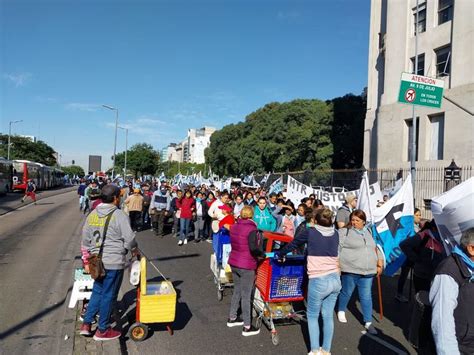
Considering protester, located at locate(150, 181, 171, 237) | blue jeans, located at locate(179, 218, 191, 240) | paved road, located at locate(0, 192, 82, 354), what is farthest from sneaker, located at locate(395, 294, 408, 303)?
protester, located at locate(150, 181, 171, 237)

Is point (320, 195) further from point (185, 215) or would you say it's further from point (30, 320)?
point (30, 320)

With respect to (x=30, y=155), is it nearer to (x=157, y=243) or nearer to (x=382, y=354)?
(x=157, y=243)

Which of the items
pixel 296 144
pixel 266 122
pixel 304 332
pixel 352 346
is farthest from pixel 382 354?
pixel 266 122

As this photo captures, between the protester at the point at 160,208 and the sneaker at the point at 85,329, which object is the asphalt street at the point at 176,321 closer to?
the sneaker at the point at 85,329

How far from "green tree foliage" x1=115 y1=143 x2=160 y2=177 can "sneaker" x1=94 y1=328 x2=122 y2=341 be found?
60789mm

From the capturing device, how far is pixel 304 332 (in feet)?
17.9

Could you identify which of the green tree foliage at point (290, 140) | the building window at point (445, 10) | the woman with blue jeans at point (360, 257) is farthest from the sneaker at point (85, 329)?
the green tree foliage at point (290, 140)

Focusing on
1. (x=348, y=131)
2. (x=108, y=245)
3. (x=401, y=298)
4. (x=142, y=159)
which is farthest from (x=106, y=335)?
(x=142, y=159)

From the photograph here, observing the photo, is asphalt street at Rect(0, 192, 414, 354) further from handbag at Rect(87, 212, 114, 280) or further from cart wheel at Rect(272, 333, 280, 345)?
handbag at Rect(87, 212, 114, 280)

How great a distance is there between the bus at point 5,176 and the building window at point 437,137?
31.8m

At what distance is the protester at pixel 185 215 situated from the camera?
40.9 ft

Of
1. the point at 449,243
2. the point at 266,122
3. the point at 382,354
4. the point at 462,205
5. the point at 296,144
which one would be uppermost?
the point at 266,122

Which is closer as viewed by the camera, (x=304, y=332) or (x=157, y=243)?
(x=304, y=332)

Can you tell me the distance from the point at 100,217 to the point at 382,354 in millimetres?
3750
